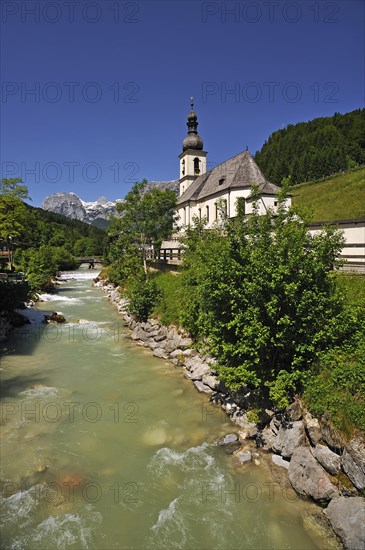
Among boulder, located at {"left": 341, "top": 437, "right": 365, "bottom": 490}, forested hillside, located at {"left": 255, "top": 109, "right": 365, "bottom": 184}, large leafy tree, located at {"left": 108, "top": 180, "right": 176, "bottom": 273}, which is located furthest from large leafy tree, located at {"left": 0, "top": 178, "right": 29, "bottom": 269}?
forested hillside, located at {"left": 255, "top": 109, "right": 365, "bottom": 184}

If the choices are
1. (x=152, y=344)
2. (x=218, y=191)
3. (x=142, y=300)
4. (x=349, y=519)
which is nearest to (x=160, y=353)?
(x=152, y=344)

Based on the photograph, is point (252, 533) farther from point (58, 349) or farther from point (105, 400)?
point (58, 349)

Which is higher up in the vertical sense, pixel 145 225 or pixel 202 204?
pixel 202 204

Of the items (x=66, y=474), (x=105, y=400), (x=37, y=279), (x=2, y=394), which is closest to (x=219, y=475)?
(x=66, y=474)

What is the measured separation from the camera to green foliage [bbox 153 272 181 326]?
20.7 m

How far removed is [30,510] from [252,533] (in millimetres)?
5195

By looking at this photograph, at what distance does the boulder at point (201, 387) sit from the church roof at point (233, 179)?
22.1 meters

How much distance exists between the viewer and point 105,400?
13539mm

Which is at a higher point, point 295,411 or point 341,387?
point 341,387

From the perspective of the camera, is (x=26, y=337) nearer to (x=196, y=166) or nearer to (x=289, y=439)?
(x=289, y=439)

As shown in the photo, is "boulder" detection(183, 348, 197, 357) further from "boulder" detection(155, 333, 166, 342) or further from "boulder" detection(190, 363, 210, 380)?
"boulder" detection(155, 333, 166, 342)

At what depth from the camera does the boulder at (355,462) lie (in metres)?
7.53

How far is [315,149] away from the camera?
388 feet

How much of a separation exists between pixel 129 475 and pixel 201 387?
552 centimetres
